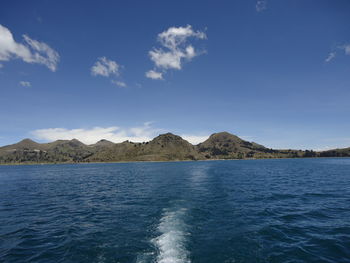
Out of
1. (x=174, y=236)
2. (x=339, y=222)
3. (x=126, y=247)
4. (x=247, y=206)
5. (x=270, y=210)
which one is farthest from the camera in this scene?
(x=247, y=206)

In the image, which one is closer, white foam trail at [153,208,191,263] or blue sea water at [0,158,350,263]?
white foam trail at [153,208,191,263]

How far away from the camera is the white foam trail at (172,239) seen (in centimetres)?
1495

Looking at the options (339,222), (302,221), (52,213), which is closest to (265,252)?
(302,221)

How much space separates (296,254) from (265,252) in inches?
108

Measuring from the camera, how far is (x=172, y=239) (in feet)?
60.6

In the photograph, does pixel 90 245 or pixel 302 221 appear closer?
pixel 90 245

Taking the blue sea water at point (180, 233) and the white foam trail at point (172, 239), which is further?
the blue sea water at point (180, 233)

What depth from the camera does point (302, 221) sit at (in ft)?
76.8

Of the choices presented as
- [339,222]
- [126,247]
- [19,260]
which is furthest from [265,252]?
[19,260]

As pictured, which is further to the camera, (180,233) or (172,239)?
(180,233)

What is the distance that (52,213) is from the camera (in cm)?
2947

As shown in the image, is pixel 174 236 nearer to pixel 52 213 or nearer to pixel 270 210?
pixel 270 210

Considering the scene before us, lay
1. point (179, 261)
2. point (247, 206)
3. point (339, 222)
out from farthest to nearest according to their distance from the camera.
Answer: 1. point (247, 206)
2. point (339, 222)
3. point (179, 261)

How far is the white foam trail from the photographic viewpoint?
14950 millimetres
